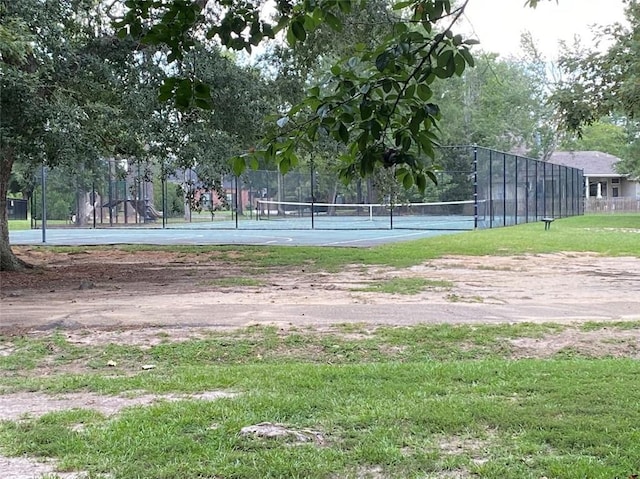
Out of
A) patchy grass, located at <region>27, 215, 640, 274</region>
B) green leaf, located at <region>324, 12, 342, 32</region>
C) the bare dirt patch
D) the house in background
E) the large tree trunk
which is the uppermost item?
the house in background

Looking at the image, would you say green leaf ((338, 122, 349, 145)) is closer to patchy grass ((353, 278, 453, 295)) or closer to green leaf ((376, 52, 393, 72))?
green leaf ((376, 52, 393, 72))

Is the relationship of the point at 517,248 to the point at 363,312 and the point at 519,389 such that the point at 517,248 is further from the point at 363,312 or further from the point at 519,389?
the point at 519,389

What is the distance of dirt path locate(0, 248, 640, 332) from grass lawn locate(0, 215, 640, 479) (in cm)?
97

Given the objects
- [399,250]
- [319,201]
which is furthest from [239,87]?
[319,201]

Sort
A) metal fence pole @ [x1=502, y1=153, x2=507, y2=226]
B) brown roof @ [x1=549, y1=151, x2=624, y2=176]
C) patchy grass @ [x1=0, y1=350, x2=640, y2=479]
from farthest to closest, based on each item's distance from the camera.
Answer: brown roof @ [x1=549, y1=151, x2=624, y2=176]
metal fence pole @ [x1=502, y1=153, x2=507, y2=226]
patchy grass @ [x1=0, y1=350, x2=640, y2=479]

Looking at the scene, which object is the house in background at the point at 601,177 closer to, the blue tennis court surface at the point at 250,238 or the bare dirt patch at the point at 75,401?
the blue tennis court surface at the point at 250,238

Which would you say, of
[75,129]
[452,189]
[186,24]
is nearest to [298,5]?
[186,24]

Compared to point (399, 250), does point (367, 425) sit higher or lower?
lower

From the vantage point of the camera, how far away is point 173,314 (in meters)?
7.99

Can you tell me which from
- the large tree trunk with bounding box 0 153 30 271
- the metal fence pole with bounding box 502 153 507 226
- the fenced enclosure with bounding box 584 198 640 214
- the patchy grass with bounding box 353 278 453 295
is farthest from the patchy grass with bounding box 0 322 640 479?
the fenced enclosure with bounding box 584 198 640 214

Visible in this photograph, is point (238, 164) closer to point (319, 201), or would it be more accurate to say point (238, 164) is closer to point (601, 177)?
point (319, 201)

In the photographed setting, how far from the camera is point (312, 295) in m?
9.48

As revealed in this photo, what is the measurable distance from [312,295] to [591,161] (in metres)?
51.4

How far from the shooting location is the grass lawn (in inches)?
127
